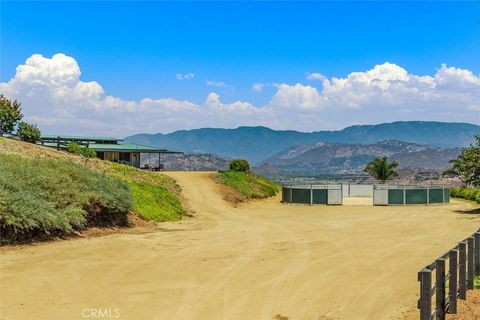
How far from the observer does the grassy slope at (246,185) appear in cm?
4744

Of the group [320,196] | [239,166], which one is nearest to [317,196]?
[320,196]

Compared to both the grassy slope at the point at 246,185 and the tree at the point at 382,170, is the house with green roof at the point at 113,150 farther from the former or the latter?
the tree at the point at 382,170

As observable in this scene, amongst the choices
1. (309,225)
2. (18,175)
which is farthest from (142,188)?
(18,175)

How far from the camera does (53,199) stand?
60.4 ft

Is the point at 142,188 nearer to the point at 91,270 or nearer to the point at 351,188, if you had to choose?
the point at 91,270

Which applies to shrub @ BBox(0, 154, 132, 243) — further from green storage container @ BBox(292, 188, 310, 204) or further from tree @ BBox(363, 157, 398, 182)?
tree @ BBox(363, 157, 398, 182)

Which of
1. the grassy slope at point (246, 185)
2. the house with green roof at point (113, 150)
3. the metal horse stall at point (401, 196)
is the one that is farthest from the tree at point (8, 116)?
the metal horse stall at point (401, 196)

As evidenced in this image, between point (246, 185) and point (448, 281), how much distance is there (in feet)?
133

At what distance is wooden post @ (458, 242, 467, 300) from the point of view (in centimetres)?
1017

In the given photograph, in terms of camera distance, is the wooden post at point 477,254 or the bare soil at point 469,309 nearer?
the bare soil at point 469,309

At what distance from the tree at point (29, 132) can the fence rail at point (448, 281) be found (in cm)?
4574

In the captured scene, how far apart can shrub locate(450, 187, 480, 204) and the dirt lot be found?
29.2m

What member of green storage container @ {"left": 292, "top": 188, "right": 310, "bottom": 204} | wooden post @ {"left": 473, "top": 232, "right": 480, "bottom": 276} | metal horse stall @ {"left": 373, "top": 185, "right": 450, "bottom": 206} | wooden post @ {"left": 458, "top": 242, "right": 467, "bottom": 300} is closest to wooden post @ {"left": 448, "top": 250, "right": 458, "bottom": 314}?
wooden post @ {"left": 458, "top": 242, "right": 467, "bottom": 300}

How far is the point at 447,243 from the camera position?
1948 cm
